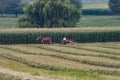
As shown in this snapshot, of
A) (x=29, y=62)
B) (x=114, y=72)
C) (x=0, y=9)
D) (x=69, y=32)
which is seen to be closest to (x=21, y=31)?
(x=69, y=32)

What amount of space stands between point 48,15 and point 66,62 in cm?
3049

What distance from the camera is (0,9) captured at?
95500mm

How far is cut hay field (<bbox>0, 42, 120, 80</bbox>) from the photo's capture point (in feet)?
80.8

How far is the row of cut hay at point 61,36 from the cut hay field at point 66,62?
6849 millimetres

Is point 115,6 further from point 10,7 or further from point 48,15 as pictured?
point 48,15

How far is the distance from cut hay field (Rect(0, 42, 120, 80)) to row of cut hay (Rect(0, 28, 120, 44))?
6849mm

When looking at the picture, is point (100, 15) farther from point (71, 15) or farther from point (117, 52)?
point (117, 52)

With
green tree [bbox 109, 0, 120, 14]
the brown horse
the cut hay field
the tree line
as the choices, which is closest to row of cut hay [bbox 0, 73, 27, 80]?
the cut hay field

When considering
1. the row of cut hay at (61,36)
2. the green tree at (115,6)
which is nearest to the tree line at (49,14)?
the row of cut hay at (61,36)

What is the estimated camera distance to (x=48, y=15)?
6116 cm

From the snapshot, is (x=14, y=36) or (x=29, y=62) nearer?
(x=29, y=62)

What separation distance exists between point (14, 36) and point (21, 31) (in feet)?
2.92

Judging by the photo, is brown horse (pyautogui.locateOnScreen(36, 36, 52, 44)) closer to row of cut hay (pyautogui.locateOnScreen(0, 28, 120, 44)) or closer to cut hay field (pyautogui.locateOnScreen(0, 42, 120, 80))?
row of cut hay (pyautogui.locateOnScreen(0, 28, 120, 44))

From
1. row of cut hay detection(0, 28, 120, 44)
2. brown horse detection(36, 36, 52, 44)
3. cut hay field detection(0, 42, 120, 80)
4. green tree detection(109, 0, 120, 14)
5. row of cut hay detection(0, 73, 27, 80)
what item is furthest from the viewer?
green tree detection(109, 0, 120, 14)
